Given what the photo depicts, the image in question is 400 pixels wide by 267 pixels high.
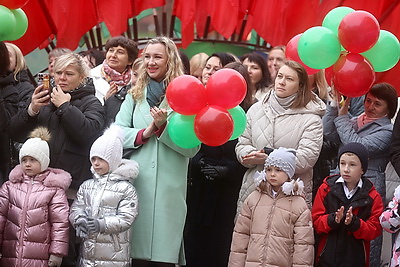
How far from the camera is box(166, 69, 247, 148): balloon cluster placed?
21.7ft

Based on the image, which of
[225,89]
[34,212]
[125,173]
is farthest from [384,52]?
[34,212]

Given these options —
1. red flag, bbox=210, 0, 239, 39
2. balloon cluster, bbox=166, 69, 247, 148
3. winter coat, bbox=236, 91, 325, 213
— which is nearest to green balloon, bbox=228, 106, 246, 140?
balloon cluster, bbox=166, 69, 247, 148

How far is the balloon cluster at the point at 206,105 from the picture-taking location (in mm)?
6621

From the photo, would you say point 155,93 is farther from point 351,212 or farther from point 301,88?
point 351,212

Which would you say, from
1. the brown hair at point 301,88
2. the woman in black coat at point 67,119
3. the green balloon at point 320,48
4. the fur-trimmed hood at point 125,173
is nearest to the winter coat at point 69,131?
the woman in black coat at point 67,119

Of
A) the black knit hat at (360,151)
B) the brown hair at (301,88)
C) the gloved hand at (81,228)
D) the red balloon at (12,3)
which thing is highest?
the red balloon at (12,3)

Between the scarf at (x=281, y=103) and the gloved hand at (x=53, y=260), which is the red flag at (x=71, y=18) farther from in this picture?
the gloved hand at (x=53, y=260)

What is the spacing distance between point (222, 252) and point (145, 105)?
1471 mm

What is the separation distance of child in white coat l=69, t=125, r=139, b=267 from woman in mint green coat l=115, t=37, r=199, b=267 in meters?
0.17

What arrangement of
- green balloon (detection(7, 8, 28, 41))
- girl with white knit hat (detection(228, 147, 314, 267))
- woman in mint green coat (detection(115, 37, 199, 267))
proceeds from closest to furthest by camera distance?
girl with white knit hat (detection(228, 147, 314, 267)), woman in mint green coat (detection(115, 37, 199, 267)), green balloon (detection(7, 8, 28, 41))

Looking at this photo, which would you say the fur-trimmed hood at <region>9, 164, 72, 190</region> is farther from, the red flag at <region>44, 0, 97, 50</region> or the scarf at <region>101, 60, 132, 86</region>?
the red flag at <region>44, 0, 97, 50</region>

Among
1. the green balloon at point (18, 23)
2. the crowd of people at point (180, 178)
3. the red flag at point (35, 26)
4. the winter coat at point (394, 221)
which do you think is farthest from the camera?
the red flag at point (35, 26)

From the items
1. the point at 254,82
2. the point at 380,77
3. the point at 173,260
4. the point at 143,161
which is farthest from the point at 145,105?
the point at 380,77

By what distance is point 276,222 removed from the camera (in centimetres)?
693
